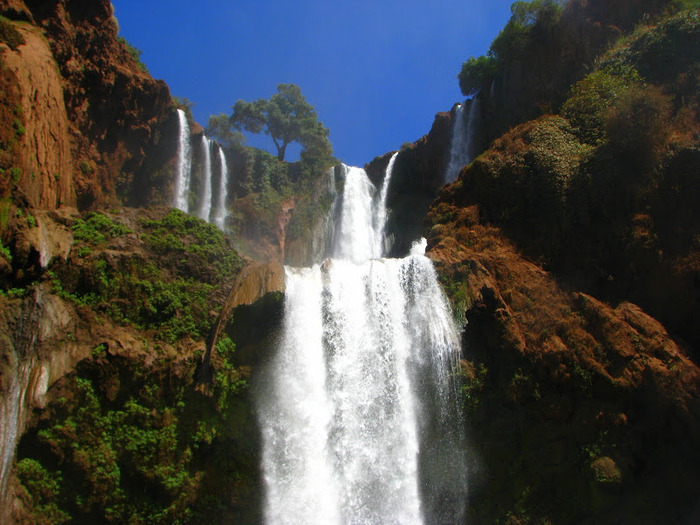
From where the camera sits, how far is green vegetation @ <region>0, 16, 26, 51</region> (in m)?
15.1

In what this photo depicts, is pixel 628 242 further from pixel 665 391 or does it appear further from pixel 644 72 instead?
pixel 644 72

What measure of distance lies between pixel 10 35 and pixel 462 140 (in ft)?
67.2

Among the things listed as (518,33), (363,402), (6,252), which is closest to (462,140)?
(518,33)

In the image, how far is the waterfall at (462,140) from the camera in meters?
25.8

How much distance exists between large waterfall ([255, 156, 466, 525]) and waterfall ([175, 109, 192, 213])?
15.5 m

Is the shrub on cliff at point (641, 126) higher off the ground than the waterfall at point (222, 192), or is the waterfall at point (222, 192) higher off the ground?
the waterfall at point (222, 192)

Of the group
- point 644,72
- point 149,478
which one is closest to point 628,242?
point 644,72

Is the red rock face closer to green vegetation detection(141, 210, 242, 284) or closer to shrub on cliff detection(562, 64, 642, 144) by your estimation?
green vegetation detection(141, 210, 242, 284)

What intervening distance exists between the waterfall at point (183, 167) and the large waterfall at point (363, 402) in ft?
51.0

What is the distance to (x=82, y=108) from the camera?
65.9ft

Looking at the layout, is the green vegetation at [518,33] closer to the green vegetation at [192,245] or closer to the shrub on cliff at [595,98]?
the shrub on cliff at [595,98]

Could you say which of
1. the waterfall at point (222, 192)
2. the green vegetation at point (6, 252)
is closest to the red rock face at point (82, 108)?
the green vegetation at point (6, 252)

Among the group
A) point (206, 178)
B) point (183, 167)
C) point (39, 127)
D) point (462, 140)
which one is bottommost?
point (39, 127)

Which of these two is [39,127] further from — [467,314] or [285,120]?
[285,120]
